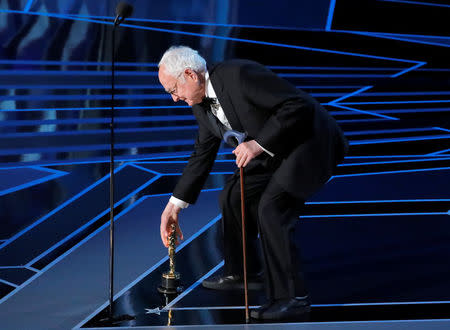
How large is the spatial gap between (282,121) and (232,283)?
913 millimetres

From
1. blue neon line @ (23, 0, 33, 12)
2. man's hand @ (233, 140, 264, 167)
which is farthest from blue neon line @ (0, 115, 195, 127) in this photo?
man's hand @ (233, 140, 264, 167)

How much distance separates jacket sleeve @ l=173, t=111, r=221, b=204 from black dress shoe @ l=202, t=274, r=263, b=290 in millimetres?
392

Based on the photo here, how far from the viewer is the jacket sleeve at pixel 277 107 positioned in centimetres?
298

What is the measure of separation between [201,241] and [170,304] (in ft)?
3.52

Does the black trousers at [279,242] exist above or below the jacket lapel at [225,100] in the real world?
below

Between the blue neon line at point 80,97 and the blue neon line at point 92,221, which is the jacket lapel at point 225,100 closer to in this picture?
the blue neon line at point 92,221

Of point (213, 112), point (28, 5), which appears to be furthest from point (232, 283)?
point (28, 5)

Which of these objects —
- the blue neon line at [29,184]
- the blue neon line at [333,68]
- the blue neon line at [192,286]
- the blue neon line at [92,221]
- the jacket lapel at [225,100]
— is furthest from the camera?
the blue neon line at [333,68]

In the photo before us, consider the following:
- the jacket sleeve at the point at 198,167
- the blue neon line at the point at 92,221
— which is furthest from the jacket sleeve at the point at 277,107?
the blue neon line at the point at 92,221

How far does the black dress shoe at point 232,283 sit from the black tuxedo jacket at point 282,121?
595mm

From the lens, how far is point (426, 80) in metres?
6.11

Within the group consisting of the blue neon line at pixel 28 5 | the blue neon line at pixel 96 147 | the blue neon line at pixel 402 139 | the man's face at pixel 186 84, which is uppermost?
the blue neon line at pixel 28 5

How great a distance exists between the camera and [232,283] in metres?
3.52

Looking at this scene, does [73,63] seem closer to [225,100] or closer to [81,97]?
[81,97]
